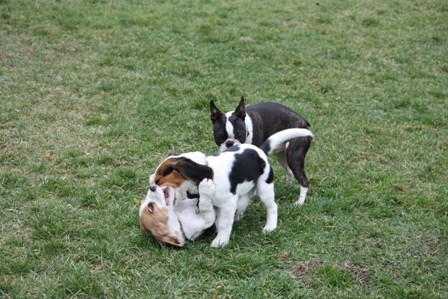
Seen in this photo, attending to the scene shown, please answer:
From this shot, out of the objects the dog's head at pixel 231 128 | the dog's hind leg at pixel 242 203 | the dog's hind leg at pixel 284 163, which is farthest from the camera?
the dog's hind leg at pixel 284 163

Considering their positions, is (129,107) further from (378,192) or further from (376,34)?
(376,34)

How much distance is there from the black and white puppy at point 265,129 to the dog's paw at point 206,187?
3.73ft

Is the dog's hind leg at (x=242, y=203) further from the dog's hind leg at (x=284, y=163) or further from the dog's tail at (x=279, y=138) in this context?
the dog's hind leg at (x=284, y=163)

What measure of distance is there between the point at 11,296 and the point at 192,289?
1.15 m

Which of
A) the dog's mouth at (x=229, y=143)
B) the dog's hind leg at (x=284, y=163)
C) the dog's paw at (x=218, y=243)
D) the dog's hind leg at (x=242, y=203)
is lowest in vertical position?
the dog's hind leg at (x=284, y=163)

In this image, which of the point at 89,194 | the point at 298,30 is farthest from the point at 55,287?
the point at 298,30

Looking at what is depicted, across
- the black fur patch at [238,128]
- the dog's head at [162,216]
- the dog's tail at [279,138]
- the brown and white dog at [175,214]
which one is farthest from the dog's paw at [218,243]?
the black fur patch at [238,128]

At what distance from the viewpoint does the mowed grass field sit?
434 centimetres

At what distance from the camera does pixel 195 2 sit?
1253 centimetres

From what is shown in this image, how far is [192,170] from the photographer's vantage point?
4.41 metres

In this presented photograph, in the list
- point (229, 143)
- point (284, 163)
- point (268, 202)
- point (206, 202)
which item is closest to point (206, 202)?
point (206, 202)

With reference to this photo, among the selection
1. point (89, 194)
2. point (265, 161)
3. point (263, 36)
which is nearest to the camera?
point (265, 161)

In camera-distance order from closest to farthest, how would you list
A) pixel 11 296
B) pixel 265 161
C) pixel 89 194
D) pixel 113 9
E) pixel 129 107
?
pixel 11 296, pixel 265 161, pixel 89 194, pixel 129 107, pixel 113 9

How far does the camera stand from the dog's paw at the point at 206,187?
4383 mm
